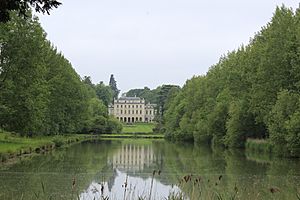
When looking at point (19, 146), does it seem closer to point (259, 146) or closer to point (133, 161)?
point (133, 161)

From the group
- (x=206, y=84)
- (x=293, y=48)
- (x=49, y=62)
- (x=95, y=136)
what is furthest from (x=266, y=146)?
(x=95, y=136)

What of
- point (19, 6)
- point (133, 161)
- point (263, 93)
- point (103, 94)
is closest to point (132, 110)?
point (103, 94)

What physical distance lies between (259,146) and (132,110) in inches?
5536

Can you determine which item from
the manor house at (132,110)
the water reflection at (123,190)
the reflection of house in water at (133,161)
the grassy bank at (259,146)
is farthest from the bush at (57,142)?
the manor house at (132,110)

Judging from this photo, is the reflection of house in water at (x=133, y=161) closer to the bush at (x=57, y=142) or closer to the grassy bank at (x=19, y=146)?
the grassy bank at (x=19, y=146)

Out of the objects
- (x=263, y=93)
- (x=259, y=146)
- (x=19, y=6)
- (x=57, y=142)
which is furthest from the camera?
(x=57, y=142)

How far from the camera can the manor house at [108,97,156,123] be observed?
7411 inches

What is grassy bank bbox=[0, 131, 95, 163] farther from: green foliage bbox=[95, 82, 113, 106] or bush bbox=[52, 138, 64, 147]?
green foliage bbox=[95, 82, 113, 106]

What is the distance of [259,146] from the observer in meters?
50.1

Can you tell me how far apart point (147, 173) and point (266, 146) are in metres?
22.5

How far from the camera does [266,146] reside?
47.9 m

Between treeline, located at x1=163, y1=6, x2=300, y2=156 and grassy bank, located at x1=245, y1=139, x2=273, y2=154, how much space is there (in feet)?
3.99

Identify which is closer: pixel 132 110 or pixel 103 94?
pixel 103 94

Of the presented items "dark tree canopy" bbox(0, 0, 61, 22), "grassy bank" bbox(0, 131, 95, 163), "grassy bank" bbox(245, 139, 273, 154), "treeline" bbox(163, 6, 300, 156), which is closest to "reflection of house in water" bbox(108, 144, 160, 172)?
"grassy bank" bbox(0, 131, 95, 163)
